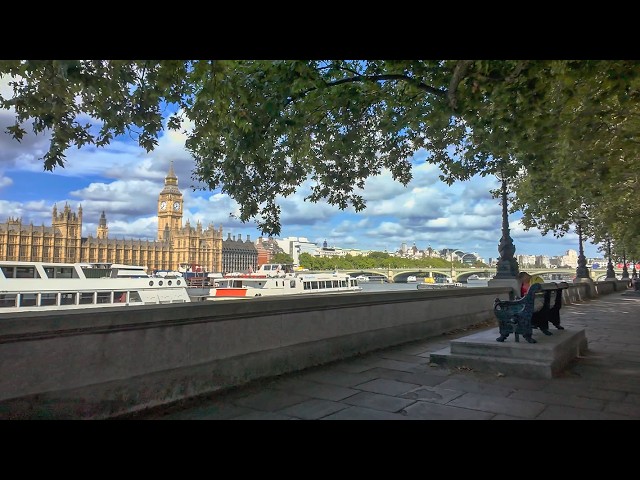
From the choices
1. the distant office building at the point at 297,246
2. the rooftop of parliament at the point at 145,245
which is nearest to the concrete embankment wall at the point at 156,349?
the rooftop of parliament at the point at 145,245

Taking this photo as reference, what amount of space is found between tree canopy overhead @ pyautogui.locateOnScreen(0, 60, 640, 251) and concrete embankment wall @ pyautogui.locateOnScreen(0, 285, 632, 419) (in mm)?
2189

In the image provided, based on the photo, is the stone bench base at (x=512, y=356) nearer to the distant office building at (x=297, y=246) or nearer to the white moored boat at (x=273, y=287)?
the white moored boat at (x=273, y=287)

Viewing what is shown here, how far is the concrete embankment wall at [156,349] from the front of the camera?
368 cm

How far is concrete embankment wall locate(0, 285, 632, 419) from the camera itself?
3.68 m

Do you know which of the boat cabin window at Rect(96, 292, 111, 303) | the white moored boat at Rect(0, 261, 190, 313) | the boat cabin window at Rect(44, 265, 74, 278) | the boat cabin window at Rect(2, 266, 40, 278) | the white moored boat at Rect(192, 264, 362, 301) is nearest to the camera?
the white moored boat at Rect(0, 261, 190, 313)

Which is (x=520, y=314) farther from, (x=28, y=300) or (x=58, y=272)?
(x=58, y=272)

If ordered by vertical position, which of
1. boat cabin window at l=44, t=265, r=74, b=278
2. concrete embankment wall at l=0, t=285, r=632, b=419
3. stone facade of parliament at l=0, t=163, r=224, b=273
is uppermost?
stone facade of parliament at l=0, t=163, r=224, b=273

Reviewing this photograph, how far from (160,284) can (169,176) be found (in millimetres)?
89606

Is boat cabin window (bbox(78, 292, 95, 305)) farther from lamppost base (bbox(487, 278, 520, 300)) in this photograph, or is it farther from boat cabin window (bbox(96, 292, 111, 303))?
lamppost base (bbox(487, 278, 520, 300))

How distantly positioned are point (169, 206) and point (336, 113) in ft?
361

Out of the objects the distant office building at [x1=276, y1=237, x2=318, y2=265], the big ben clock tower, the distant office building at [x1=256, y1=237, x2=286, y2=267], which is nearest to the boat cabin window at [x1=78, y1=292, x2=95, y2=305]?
the distant office building at [x1=276, y1=237, x2=318, y2=265]
